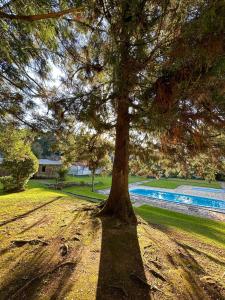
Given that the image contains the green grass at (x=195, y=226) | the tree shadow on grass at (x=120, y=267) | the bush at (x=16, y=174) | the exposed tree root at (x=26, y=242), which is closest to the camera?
the tree shadow on grass at (x=120, y=267)

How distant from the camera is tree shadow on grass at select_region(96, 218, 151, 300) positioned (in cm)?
334

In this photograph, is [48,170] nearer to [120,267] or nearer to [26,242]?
[26,242]

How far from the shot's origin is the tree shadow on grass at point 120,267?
3.34 metres

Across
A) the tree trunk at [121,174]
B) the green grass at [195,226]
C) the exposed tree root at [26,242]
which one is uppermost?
the tree trunk at [121,174]

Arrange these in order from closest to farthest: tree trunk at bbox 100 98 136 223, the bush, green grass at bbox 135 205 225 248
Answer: tree trunk at bbox 100 98 136 223 → green grass at bbox 135 205 225 248 → the bush

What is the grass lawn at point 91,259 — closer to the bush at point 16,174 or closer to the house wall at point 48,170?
the bush at point 16,174

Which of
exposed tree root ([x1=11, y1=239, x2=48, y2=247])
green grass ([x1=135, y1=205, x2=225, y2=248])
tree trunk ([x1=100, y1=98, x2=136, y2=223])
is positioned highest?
tree trunk ([x1=100, y1=98, x2=136, y2=223])

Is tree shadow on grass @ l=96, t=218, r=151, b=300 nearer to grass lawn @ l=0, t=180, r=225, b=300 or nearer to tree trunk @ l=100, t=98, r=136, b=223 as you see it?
grass lawn @ l=0, t=180, r=225, b=300

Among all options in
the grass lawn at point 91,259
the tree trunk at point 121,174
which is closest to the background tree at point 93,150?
the tree trunk at point 121,174

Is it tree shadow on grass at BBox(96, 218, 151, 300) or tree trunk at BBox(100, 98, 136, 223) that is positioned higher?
tree trunk at BBox(100, 98, 136, 223)

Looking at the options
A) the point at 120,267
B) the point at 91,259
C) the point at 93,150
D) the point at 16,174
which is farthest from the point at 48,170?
the point at 120,267

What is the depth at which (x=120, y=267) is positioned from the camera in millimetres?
3975

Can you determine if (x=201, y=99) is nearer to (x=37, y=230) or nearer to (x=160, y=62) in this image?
(x=160, y=62)

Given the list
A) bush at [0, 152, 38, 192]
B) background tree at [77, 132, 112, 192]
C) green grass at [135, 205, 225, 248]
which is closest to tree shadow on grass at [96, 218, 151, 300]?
background tree at [77, 132, 112, 192]
